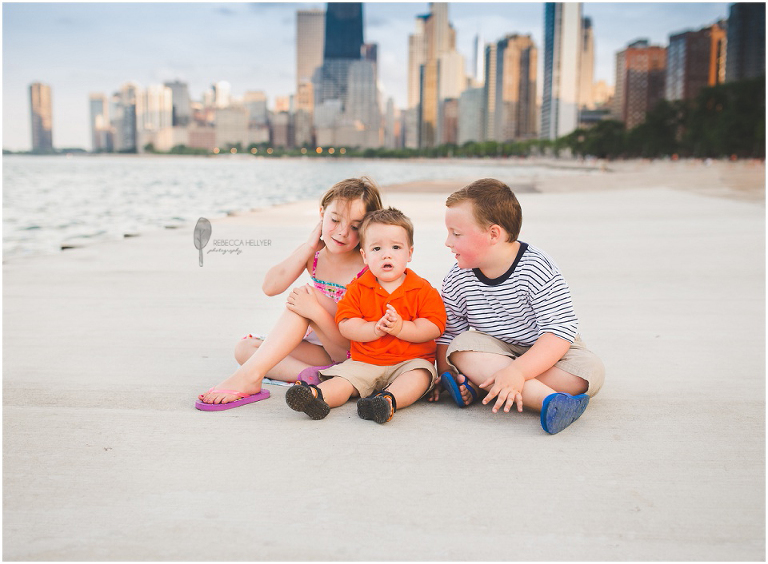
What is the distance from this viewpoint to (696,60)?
357ft

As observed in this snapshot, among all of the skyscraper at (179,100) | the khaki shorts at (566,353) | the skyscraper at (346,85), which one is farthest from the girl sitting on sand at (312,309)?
the skyscraper at (346,85)

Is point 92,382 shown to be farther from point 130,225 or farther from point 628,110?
point 628,110

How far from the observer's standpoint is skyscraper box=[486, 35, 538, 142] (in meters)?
171

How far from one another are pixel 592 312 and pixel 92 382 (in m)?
2.89

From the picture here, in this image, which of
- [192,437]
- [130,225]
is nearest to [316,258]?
[192,437]

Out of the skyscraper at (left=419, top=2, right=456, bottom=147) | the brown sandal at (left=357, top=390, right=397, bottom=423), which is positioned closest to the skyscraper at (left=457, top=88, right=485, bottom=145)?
the skyscraper at (left=419, top=2, right=456, bottom=147)

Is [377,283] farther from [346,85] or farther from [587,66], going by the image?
[587,66]

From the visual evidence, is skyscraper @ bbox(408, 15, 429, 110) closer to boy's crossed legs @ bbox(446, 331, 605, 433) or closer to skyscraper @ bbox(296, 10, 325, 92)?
skyscraper @ bbox(296, 10, 325, 92)

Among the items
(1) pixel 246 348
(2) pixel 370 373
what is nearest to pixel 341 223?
(2) pixel 370 373

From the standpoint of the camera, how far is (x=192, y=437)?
7.79 feet

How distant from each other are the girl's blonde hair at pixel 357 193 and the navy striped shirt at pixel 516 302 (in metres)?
0.41

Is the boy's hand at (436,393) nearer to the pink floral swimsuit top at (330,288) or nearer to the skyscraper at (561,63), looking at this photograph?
the pink floral swimsuit top at (330,288)

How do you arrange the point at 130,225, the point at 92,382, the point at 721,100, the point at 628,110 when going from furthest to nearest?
the point at 628,110 → the point at 721,100 → the point at 130,225 → the point at 92,382

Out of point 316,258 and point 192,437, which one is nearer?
point 192,437
